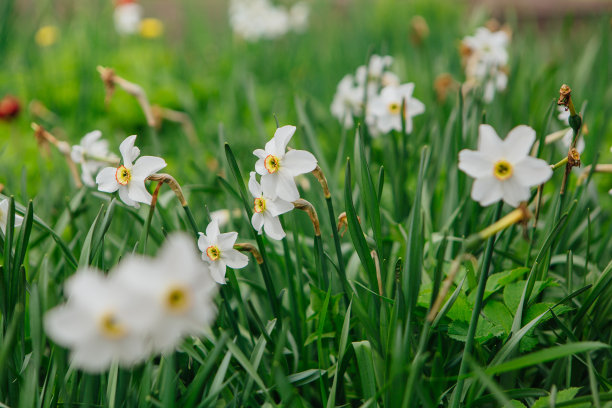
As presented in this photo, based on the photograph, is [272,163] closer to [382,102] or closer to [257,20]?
[382,102]

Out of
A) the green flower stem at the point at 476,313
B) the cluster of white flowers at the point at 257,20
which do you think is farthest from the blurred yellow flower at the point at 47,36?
the green flower stem at the point at 476,313

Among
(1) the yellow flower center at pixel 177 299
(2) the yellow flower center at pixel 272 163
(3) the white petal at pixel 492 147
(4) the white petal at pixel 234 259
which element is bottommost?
(4) the white petal at pixel 234 259

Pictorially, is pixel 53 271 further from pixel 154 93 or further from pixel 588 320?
pixel 154 93

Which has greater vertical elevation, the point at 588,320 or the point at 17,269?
the point at 17,269

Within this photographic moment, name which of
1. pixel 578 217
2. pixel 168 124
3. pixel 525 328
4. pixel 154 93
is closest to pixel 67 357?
pixel 525 328

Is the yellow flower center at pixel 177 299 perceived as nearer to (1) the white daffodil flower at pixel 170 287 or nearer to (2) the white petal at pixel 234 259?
(1) the white daffodil flower at pixel 170 287

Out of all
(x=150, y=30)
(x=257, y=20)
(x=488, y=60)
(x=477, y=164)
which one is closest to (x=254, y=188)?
(x=477, y=164)

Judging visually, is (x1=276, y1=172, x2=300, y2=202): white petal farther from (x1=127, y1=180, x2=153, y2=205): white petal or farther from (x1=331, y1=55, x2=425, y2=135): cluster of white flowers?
(x1=331, y1=55, x2=425, y2=135): cluster of white flowers
